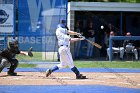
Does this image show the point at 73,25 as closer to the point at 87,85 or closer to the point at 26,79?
the point at 26,79

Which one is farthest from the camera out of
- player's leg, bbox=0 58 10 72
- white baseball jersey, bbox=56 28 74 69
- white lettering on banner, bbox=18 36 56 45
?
white lettering on banner, bbox=18 36 56 45

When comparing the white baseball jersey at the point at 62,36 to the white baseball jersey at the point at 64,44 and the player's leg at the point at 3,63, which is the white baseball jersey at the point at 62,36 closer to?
the white baseball jersey at the point at 64,44

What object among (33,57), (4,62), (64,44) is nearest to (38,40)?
(33,57)

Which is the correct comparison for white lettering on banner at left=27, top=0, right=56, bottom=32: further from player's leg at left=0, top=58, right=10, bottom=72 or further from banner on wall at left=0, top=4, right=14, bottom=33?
player's leg at left=0, top=58, right=10, bottom=72

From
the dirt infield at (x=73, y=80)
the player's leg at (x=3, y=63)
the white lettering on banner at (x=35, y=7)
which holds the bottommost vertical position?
the dirt infield at (x=73, y=80)

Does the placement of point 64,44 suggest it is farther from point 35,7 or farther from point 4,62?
point 35,7

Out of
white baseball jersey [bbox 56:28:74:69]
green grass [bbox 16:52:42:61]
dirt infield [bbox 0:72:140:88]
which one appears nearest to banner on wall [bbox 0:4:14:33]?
green grass [bbox 16:52:42:61]

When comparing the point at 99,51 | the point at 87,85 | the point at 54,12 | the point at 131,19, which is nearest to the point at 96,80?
the point at 87,85

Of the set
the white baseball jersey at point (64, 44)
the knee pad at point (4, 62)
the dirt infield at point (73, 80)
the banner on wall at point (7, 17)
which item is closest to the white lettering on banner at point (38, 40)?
the banner on wall at point (7, 17)

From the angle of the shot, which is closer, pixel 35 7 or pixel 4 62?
pixel 4 62

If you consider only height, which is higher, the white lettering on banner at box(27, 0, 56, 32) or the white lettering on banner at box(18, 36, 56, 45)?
the white lettering on banner at box(27, 0, 56, 32)

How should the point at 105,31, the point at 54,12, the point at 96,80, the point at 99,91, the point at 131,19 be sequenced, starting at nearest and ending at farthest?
the point at 99,91 → the point at 96,80 → the point at 54,12 → the point at 105,31 → the point at 131,19

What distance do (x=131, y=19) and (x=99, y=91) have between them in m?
16.0

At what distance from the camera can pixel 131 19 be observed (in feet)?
89.0
